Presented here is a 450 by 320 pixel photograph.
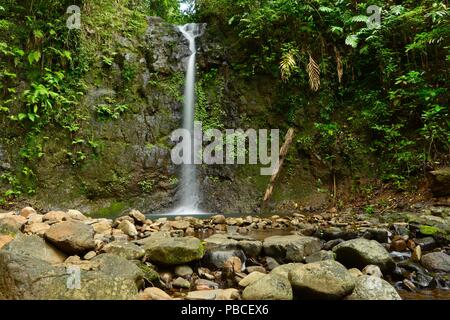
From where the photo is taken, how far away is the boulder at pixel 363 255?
3209 mm

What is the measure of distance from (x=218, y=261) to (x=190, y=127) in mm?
6438

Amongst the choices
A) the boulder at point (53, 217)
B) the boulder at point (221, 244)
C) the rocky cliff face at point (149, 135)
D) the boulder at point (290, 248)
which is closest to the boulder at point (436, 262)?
the boulder at point (290, 248)

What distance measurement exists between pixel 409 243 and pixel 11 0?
10.1 meters

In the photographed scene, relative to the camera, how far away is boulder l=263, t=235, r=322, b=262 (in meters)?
3.72

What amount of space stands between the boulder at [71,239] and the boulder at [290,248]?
2048 millimetres

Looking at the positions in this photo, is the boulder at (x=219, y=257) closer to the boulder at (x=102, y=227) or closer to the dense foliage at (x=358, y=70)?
the boulder at (x=102, y=227)

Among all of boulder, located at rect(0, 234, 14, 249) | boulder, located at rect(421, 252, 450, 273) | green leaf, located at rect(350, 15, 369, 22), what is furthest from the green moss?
green leaf, located at rect(350, 15, 369, 22)

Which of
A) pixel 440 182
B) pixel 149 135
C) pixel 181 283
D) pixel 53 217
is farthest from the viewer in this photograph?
pixel 149 135

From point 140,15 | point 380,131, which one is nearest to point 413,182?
point 380,131

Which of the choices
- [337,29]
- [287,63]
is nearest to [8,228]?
[287,63]

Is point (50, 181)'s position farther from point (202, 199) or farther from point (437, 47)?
point (437, 47)

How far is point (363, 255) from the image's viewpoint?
328 centimetres

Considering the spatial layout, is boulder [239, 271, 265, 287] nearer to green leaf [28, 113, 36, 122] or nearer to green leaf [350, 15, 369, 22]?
green leaf [28, 113, 36, 122]

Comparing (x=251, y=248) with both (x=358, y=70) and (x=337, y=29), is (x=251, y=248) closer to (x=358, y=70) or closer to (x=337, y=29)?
(x=337, y=29)
